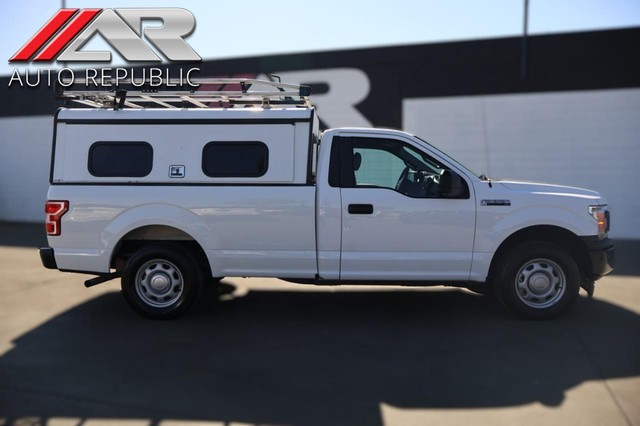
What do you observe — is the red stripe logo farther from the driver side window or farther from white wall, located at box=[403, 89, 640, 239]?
the driver side window

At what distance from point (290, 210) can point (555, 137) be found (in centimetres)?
913

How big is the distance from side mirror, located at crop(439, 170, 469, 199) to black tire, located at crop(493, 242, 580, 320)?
82 cm

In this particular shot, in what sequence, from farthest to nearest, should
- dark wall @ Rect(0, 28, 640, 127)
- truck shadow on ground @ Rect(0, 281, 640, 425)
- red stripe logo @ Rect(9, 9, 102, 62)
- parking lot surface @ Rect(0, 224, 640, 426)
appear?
1. red stripe logo @ Rect(9, 9, 102, 62)
2. dark wall @ Rect(0, 28, 640, 127)
3. truck shadow on ground @ Rect(0, 281, 640, 425)
4. parking lot surface @ Rect(0, 224, 640, 426)

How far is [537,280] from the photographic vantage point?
5.59 meters

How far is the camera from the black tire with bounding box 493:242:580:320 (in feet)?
18.1

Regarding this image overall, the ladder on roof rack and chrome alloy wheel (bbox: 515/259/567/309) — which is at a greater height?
the ladder on roof rack

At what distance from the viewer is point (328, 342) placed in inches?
198

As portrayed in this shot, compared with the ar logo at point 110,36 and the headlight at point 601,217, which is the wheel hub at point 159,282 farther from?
the ar logo at point 110,36

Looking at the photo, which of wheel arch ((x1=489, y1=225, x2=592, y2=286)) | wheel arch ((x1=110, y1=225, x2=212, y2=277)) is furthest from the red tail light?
wheel arch ((x1=489, y1=225, x2=592, y2=286))

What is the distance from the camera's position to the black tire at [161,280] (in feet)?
18.6

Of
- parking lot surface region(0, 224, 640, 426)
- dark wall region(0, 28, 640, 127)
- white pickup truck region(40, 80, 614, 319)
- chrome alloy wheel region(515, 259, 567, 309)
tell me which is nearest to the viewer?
parking lot surface region(0, 224, 640, 426)

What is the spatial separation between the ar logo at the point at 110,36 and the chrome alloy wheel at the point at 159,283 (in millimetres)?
8105

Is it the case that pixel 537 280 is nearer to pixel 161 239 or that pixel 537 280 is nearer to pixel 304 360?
pixel 304 360

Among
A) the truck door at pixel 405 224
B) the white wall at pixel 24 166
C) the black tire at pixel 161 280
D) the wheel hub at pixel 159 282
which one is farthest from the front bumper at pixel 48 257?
the white wall at pixel 24 166
